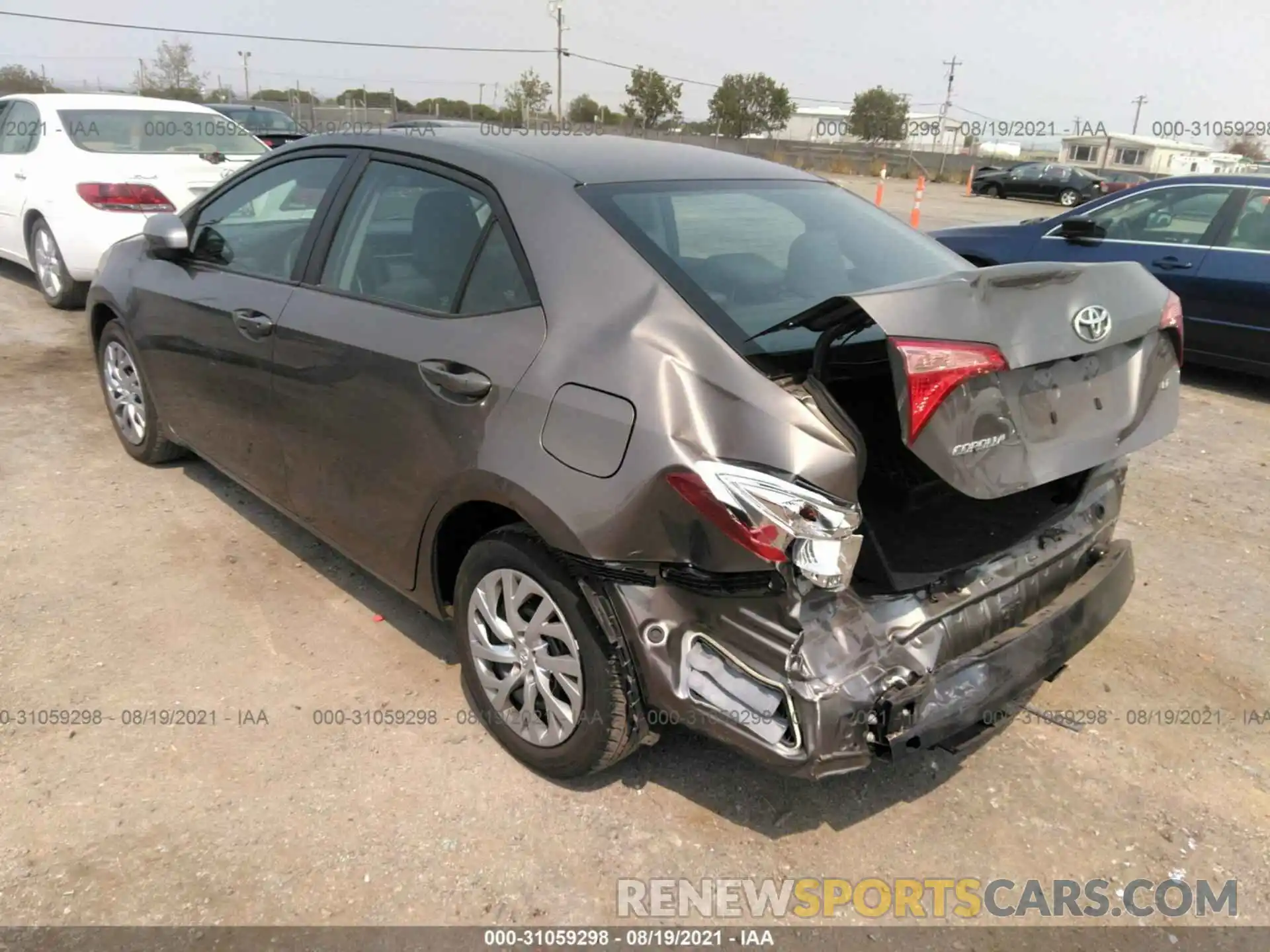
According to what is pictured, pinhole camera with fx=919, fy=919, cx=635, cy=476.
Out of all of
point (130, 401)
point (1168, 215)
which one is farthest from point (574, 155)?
point (1168, 215)

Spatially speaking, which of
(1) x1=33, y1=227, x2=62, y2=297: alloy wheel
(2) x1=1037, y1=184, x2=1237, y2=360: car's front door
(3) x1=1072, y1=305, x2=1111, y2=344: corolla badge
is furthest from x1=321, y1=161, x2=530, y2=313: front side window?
(1) x1=33, y1=227, x2=62, y2=297: alloy wheel

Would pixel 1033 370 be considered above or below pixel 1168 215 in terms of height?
below

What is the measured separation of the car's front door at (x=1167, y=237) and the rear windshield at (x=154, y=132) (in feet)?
23.0

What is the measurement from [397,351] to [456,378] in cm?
31

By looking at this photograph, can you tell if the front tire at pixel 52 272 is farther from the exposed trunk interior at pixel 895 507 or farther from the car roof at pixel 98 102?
the exposed trunk interior at pixel 895 507

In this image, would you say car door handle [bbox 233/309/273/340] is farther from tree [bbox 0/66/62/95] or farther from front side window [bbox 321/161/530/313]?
tree [bbox 0/66/62/95]

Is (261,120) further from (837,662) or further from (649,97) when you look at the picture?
(649,97)

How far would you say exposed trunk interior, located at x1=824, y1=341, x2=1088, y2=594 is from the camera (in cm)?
223

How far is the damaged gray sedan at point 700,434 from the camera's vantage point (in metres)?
2.09

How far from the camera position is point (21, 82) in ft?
141

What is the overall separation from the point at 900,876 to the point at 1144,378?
4.99ft

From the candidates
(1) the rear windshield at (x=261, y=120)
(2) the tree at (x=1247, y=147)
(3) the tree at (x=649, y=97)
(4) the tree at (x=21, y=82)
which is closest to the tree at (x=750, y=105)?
(3) the tree at (x=649, y=97)

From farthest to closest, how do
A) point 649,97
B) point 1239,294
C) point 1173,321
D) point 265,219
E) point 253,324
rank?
point 649,97 < point 1239,294 < point 265,219 < point 253,324 < point 1173,321

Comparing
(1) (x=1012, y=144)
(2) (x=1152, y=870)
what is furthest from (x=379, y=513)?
(1) (x=1012, y=144)
